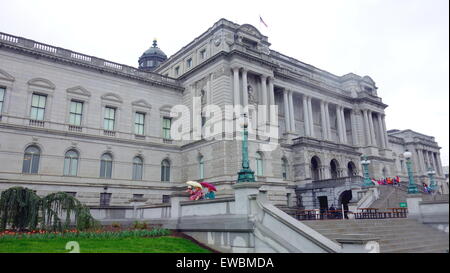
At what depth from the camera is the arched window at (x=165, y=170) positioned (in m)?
36.3

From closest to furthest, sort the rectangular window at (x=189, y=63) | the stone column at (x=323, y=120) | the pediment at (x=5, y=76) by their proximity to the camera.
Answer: the pediment at (x=5, y=76) < the rectangular window at (x=189, y=63) < the stone column at (x=323, y=120)

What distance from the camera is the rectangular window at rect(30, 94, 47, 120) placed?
2978cm

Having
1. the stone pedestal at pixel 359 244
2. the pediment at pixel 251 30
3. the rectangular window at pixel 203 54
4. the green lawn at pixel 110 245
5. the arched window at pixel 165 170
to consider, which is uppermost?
the pediment at pixel 251 30

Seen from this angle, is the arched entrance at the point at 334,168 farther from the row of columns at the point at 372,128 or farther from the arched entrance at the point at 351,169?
the row of columns at the point at 372,128

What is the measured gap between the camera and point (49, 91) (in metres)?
30.8

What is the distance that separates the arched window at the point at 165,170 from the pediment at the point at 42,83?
1319 cm

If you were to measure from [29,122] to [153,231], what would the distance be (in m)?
18.8

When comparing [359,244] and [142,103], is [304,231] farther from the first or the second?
[142,103]

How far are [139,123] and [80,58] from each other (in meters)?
8.68

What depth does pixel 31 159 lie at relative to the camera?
28641mm

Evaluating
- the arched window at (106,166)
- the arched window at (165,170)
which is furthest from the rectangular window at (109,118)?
the arched window at (165,170)

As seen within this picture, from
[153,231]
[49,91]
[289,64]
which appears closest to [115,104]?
[49,91]

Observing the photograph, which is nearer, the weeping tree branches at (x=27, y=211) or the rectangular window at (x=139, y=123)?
the weeping tree branches at (x=27, y=211)
